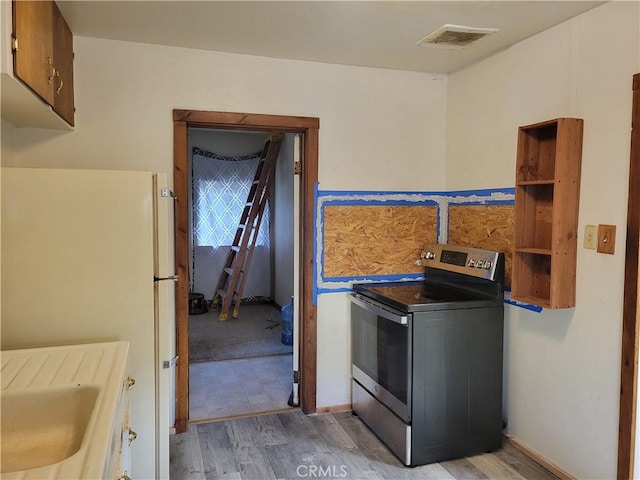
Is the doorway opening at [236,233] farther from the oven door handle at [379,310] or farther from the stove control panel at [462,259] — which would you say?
the stove control panel at [462,259]

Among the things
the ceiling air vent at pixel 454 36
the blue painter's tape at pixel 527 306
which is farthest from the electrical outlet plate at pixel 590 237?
the ceiling air vent at pixel 454 36

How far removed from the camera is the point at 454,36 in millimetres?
2588

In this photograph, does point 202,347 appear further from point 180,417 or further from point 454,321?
point 454,321

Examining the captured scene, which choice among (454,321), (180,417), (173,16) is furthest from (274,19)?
(180,417)

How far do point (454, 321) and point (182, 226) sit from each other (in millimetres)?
1704

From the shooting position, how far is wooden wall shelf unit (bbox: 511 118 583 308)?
2.28 m

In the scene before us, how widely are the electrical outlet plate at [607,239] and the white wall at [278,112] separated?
1.35 metres

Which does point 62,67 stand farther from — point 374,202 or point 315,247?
point 374,202

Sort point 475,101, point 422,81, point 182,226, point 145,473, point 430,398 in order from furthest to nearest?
point 422,81, point 475,101, point 182,226, point 430,398, point 145,473

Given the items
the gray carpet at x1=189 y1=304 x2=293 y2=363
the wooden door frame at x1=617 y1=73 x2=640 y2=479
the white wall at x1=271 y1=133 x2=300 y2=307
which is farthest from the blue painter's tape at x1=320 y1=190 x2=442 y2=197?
the white wall at x1=271 y1=133 x2=300 y2=307

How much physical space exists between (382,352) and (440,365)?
36cm

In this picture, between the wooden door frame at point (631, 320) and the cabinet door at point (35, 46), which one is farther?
the wooden door frame at point (631, 320)

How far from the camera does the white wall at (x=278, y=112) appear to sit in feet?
8.83

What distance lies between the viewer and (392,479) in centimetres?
244
